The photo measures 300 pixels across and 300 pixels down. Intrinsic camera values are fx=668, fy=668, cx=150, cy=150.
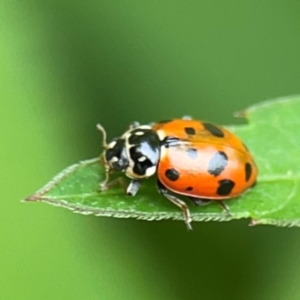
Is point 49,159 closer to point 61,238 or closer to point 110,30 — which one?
point 61,238

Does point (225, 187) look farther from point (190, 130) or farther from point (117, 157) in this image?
point (117, 157)

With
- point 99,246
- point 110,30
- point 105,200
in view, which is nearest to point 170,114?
point 110,30

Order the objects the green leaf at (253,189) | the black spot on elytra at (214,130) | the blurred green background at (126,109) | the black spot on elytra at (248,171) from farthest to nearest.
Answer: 1. the blurred green background at (126,109)
2. the black spot on elytra at (214,130)
3. the black spot on elytra at (248,171)
4. the green leaf at (253,189)

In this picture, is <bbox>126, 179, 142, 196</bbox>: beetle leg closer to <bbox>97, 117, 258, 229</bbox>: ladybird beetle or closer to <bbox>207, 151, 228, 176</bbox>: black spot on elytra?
<bbox>97, 117, 258, 229</bbox>: ladybird beetle

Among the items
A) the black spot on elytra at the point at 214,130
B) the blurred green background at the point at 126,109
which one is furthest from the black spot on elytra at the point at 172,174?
the blurred green background at the point at 126,109

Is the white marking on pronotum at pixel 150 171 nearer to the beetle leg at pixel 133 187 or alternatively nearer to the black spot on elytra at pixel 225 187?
the beetle leg at pixel 133 187
